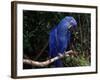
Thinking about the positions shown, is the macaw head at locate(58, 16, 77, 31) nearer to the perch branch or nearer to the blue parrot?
the blue parrot

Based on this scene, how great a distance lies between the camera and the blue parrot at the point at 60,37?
6.85 feet

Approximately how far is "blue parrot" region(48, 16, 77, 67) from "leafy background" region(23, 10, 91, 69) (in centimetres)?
3

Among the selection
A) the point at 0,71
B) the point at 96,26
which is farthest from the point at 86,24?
the point at 0,71

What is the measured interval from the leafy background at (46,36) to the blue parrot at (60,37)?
0.10 ft

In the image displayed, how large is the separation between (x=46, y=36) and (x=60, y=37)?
13 cm

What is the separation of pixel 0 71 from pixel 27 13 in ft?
1.58

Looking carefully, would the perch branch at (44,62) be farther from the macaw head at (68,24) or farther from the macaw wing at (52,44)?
the macaw head at (68,24)

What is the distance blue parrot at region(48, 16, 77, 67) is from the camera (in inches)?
82.2

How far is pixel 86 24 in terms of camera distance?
224 cm

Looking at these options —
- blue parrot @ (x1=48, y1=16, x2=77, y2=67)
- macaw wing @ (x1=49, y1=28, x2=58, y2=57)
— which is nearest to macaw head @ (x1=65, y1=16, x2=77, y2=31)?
blue parrot @ (x1=48, y1=16, x2=77, y2=67)

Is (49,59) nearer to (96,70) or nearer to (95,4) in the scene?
(96,70)

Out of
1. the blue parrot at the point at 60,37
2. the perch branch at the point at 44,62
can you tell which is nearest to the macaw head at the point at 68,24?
the blue parrot at the point at 60,37

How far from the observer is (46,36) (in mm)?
2062

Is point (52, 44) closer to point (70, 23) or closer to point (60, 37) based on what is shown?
point (60, 37)
